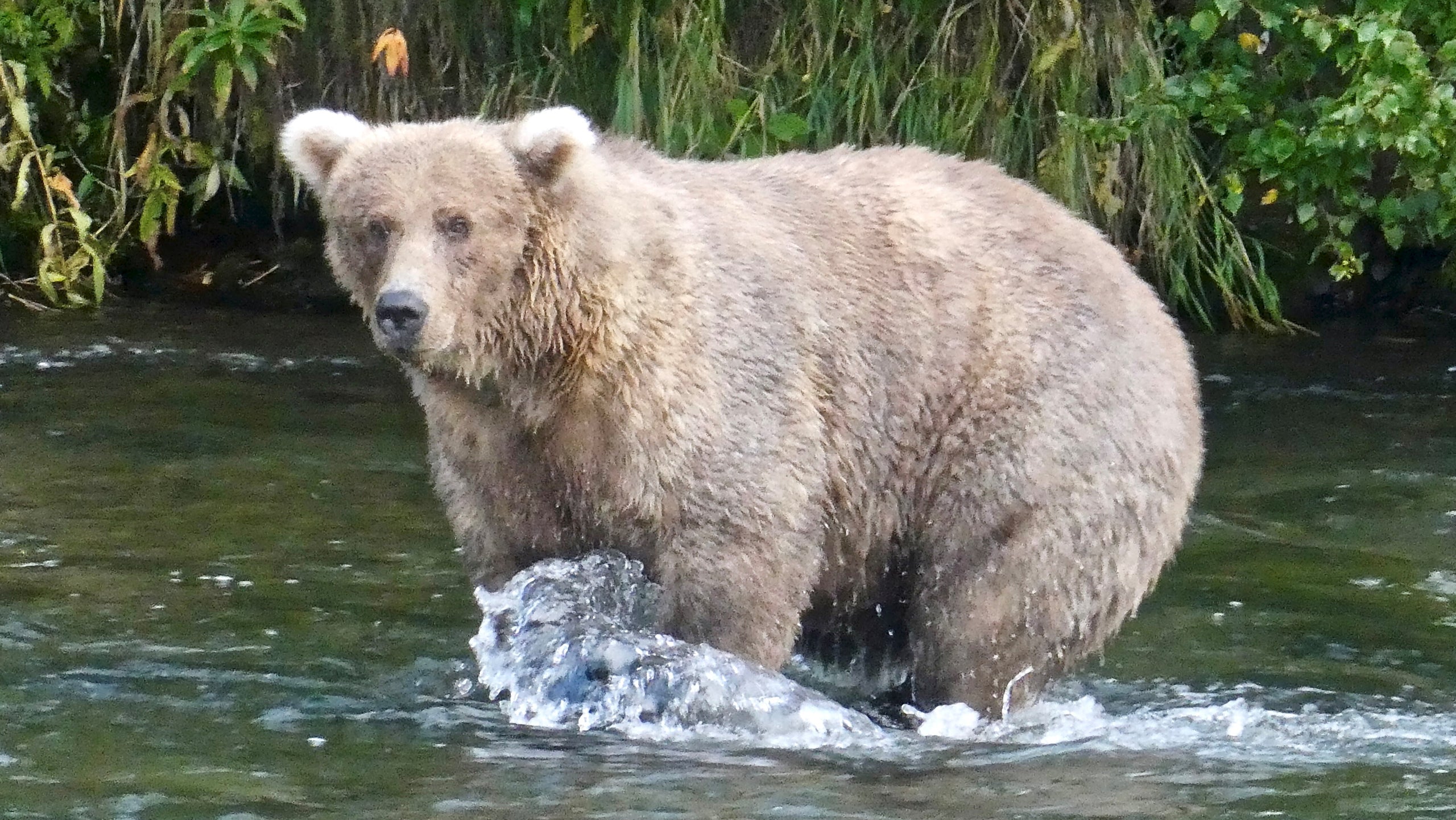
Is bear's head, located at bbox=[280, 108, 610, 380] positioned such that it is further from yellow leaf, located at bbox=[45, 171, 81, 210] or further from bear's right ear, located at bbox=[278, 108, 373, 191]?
yellow leaf, located at bbox=[45, 171, 81, 210]

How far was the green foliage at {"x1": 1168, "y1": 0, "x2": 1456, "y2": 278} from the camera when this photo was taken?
30.4ft

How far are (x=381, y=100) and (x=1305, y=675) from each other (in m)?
6.25

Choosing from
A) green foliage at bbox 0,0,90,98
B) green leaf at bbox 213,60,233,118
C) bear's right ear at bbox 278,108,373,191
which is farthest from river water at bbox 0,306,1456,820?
green foliage at bbox 0,0,90,98

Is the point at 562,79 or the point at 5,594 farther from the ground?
the point at 562,79

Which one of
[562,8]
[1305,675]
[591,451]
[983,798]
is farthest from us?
[562,8]

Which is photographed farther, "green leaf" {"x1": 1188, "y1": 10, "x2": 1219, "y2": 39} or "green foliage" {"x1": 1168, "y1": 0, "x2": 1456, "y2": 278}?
"green leaf" {"x1": 1188, "y1": 10, "x2": 1219, "y2": 39}

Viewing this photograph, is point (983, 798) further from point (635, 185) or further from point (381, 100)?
point (381, 100)

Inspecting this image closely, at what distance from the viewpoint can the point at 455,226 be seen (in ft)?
16.7

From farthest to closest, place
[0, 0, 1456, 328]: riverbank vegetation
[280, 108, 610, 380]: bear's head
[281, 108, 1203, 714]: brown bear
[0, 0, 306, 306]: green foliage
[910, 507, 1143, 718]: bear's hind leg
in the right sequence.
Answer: [0, 0, 306, 306]: green foliage
[0, 0, 1456, 328]: riverbank vegetation
[910, 507, 1143, 718]: bear's hind leg
[281, 108, 1203, 714]: brown bear
[280, 108, 610, 380]: bear's head

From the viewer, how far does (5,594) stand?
6.57m

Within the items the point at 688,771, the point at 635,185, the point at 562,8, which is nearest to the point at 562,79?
the point at 562,8

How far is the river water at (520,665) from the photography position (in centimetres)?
492

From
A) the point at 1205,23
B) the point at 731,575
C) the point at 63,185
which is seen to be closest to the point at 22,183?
the point at 63,185

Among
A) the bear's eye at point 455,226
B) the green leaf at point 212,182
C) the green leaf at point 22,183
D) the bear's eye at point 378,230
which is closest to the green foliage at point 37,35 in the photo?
the green leaf at point 22,183
